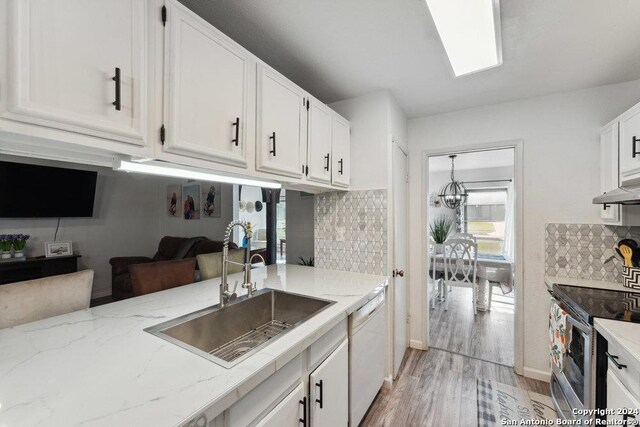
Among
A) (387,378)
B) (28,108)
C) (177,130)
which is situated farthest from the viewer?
(387,378)

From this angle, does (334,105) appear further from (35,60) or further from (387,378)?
(387,378)

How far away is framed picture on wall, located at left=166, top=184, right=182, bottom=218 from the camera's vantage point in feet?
13.3

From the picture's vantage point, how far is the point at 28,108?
2.18ft

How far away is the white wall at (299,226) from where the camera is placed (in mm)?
2803

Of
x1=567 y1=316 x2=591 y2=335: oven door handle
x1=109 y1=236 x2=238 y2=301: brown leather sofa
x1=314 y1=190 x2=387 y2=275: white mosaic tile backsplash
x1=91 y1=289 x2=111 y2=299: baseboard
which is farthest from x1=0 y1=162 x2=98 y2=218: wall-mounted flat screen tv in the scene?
x1=567 y1=316 x2=591 y2=335: oven door handle

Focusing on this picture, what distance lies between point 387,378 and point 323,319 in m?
1.33

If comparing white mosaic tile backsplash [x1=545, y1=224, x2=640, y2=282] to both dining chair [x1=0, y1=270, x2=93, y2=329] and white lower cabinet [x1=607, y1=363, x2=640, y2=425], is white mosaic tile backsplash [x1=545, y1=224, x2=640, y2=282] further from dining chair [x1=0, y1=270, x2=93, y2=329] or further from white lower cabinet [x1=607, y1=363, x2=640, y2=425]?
dining chair [x1=0, y1=270, x2=93, y2=329]

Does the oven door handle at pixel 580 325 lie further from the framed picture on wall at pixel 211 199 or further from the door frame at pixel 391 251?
the framed picture on wall at pixel 211 199

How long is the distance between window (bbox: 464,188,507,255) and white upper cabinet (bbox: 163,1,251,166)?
18.9 ft

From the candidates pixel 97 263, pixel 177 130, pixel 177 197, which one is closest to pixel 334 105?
Result: pixel 177 130

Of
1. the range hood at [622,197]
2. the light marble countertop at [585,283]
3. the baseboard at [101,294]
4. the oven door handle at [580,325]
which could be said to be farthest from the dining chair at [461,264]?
the baseboard at [101,294]

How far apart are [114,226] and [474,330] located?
18.5ft

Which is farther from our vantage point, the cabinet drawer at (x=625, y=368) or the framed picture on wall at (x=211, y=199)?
the framed picture on wall at (x=211, y=199)

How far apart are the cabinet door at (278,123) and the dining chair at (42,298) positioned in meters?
1.09
